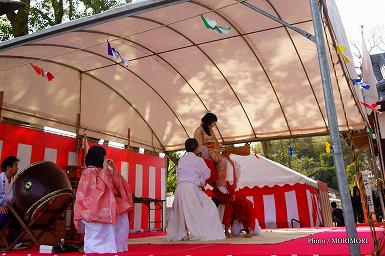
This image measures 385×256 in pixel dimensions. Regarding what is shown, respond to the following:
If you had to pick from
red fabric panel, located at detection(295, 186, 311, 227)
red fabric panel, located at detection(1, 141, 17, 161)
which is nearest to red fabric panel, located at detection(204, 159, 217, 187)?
red fabric panel, located at detection(1, 141, 17, 161)

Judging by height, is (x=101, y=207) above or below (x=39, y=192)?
below

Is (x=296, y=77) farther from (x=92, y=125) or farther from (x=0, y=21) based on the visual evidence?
(x=0, y=21)

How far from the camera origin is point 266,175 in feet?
31.4

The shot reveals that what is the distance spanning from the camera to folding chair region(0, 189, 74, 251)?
441cm

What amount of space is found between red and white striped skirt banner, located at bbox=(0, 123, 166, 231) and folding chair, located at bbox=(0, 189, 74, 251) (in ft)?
5.78

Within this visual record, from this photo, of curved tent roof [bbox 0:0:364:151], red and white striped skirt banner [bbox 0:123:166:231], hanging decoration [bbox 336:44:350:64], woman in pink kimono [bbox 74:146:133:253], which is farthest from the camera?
red and white striped skirt banner [bbox 0:123:166:231]

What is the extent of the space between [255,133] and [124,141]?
319cm

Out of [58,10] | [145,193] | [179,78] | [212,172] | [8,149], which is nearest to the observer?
[212,172]

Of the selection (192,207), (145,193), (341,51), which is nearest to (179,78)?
(145,193)

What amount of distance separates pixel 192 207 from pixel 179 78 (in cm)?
337

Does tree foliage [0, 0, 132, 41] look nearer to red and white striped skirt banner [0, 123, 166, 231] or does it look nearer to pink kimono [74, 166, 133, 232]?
red and white striped skirt banner [0, 123, 166, 231]

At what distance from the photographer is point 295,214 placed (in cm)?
919

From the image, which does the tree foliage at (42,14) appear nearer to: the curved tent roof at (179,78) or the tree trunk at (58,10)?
the tree trunk at (58,10)

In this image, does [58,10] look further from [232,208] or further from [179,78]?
[232,208]
